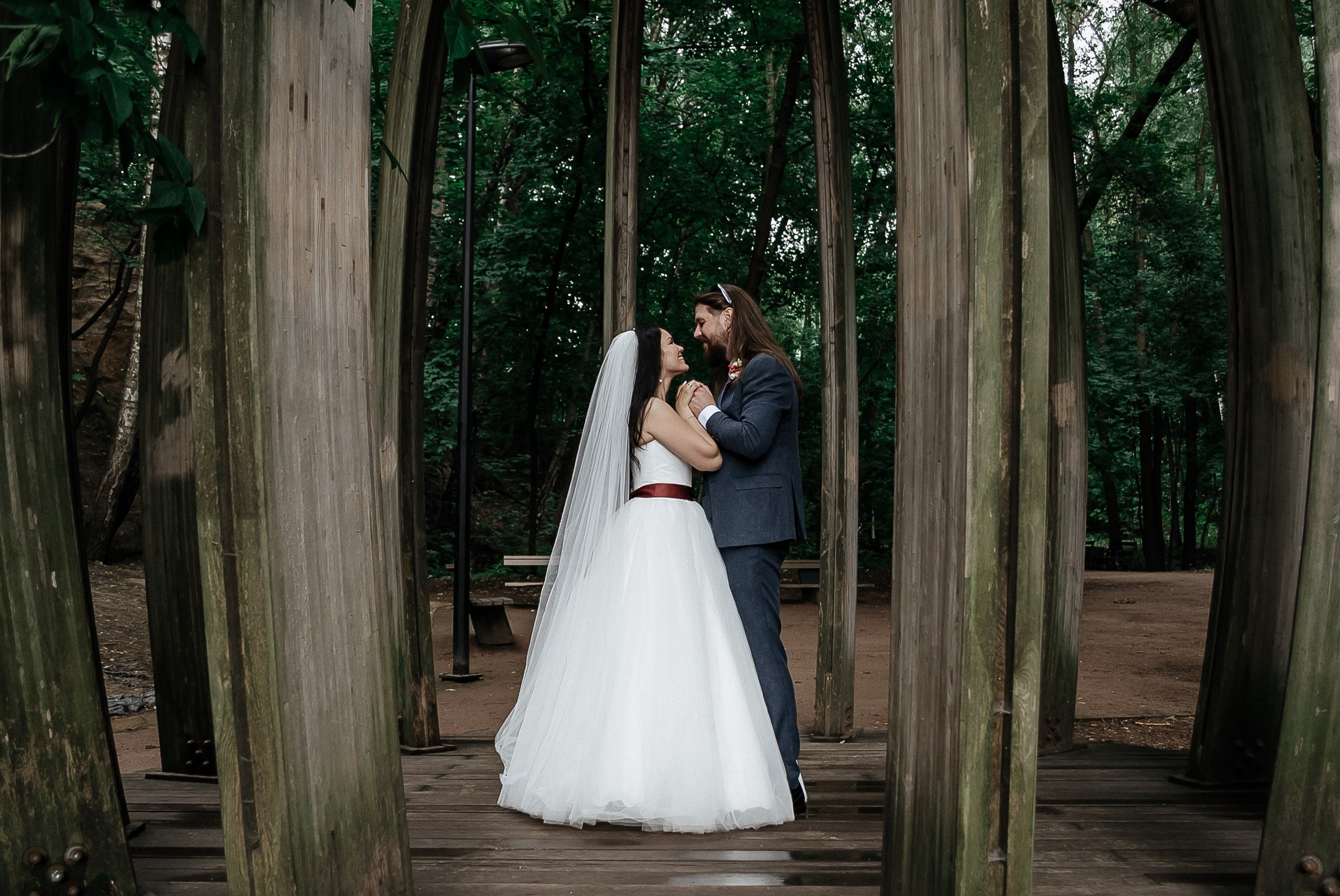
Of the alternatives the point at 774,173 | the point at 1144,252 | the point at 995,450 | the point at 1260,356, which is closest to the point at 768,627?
the point at 995,450

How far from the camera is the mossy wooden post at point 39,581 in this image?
2781 millimetres

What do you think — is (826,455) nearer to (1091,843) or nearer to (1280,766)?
(1091,843)

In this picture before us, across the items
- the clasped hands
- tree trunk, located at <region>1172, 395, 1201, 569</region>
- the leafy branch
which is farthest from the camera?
tree trunk, located at <region>1172, 395, 1201, 569</region>

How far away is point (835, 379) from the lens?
5.83 metres

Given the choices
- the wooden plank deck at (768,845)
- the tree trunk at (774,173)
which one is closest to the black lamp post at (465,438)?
the wooden plank deck at (768,845)

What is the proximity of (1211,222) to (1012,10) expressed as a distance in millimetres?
15839

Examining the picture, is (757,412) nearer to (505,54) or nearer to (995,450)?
(995,450)

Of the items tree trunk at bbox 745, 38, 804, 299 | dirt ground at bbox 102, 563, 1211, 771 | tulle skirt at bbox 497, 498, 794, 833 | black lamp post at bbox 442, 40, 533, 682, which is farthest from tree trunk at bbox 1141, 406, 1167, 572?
tulle skirt at bbox 497, 498, 794, 833

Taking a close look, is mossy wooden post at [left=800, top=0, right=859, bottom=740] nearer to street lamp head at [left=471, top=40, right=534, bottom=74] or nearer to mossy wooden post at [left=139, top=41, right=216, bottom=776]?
mossy wooden post at [left=139, top=41, right=216, bottom=776]

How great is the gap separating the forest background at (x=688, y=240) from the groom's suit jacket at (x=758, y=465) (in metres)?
9.07

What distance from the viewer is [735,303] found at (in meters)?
4.39

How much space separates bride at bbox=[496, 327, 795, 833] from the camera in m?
3.83

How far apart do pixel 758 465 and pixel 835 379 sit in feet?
5.60

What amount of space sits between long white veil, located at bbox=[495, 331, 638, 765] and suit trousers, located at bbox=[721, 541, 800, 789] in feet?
1.86
